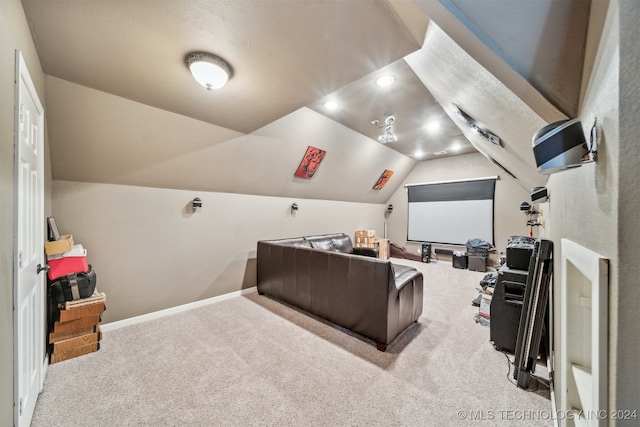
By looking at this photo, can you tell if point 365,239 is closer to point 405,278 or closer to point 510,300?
point 405,278

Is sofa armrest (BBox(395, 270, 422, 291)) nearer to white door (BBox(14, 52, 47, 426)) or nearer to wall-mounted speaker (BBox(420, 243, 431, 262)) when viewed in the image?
white door (BBox(14, 52, 47, 426))

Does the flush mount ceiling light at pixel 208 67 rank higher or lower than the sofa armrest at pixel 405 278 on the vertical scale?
higher

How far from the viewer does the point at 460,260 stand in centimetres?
596

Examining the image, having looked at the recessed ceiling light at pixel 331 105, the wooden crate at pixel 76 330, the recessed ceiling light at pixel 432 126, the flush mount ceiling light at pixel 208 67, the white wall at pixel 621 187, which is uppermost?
the recessed ceiling light at pixel 432 126

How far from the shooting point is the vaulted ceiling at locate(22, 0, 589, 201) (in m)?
A: 0.92

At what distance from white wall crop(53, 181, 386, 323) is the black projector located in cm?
380

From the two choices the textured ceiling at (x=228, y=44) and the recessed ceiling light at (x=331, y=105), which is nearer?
the textured ceiling at (x=228, y=44)

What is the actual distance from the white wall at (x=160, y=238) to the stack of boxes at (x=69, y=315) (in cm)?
51

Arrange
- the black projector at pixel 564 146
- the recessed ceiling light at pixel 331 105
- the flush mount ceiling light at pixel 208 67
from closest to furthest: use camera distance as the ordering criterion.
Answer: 1. the black projector at pixel 564 146
2. the flush mount ceiling light at pixel 208 67
3. the recessed ceiling light at pixel 331 105

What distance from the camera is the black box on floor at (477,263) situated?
5637 mm

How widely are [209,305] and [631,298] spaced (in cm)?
401

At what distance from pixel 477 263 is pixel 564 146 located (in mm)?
5999

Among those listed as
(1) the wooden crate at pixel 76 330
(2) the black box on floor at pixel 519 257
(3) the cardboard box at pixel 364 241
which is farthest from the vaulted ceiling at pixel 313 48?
(3) the cardboard box at pixel 364 241

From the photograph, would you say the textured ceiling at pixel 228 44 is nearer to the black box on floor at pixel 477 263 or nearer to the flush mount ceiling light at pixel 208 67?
the flush mount ceiling light at pixel 208 67
